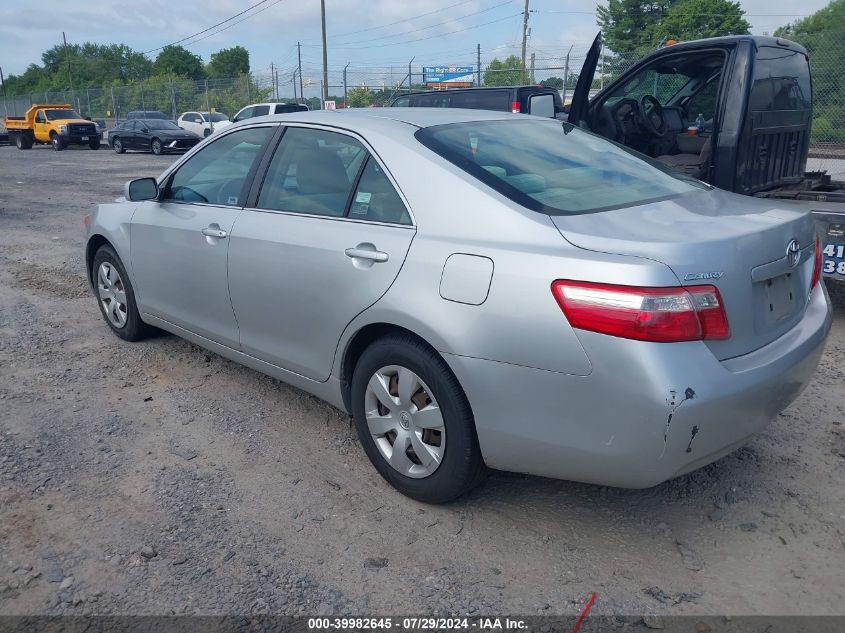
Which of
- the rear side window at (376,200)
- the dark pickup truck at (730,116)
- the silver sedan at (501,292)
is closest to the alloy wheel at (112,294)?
the silver sedan at (501,292)

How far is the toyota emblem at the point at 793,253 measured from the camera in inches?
113

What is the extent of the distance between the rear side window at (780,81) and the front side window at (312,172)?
338cm

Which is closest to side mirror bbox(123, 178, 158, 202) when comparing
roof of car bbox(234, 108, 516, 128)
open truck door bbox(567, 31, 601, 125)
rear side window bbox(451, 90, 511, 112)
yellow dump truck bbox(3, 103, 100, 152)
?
roof of car bbox(234, 108, 516, 128)

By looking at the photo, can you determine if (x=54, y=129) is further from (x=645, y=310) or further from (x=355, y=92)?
(x=645, y=310)

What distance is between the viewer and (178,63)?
86375mm

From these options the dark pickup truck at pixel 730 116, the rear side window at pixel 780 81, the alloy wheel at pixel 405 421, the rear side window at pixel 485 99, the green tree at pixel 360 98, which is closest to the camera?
the alloy wheel at pixel 405 421

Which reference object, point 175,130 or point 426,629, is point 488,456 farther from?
point 175,130

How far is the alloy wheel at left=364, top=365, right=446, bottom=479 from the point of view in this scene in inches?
116

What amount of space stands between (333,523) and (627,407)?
1.35m

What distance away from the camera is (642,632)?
241cm

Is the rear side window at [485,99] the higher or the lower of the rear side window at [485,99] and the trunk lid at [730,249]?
the higher

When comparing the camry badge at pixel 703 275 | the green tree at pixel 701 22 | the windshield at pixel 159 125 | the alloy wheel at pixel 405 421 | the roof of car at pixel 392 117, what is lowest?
the alloy wheel at pixel 405 421

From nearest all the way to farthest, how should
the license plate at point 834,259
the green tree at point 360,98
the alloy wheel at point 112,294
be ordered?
the license plate at point 834,259, the alloy wheel at point 112,294, the green tree at point 360,98

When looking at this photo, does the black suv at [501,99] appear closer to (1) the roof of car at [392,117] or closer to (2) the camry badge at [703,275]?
(1) the roof of car at [392,117]
